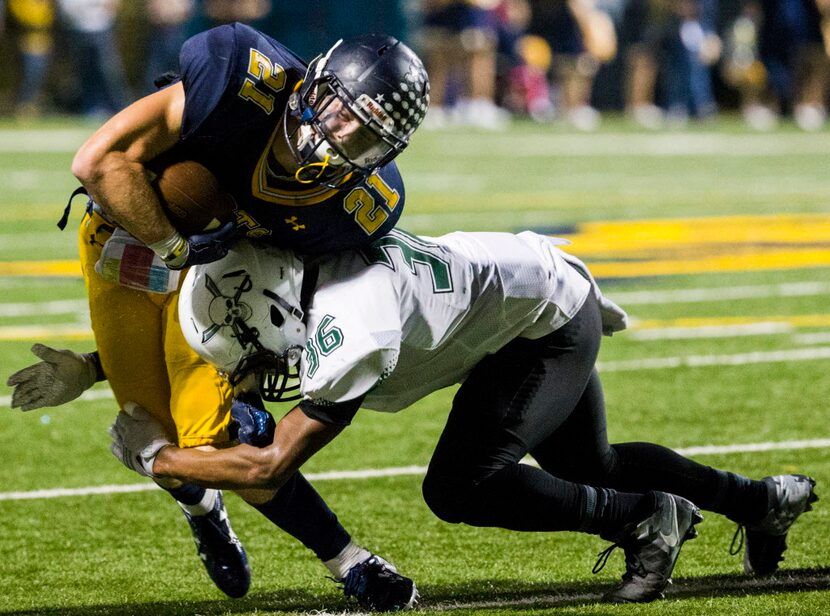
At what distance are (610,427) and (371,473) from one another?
0.98 m

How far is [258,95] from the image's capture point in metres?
3.52

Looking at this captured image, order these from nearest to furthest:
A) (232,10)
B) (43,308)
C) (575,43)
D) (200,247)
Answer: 1. (200,247)
2. (43,308)
3. (232,10)
4. (575,43)

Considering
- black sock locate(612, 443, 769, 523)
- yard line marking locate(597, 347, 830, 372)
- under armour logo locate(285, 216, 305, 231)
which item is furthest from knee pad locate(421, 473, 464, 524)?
yard line marking locate(597, 347, 830, 372)

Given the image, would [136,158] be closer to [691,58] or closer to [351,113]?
[351,113]

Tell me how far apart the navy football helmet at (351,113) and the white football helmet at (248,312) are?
209 mm

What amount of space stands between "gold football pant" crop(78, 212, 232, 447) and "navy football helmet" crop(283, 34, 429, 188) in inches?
26.7

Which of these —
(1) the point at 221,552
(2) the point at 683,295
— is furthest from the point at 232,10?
(1) the point at 221,552

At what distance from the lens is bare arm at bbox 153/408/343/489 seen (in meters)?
3.32

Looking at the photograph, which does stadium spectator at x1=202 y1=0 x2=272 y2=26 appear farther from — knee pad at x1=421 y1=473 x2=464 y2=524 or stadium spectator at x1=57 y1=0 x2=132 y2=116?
knee pad at x1=421 y1=473 x2=464 y2=524

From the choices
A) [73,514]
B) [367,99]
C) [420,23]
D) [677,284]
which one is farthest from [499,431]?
[420,23]

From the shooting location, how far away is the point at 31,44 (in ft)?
57.6

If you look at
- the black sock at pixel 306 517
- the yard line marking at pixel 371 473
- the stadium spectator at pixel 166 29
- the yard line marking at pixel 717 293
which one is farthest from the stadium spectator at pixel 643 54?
the black sock at pixel 306 517

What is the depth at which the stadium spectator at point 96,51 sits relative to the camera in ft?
58.9

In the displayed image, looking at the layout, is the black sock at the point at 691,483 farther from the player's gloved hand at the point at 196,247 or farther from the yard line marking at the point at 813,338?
the yard line marking at the point at 813,338
